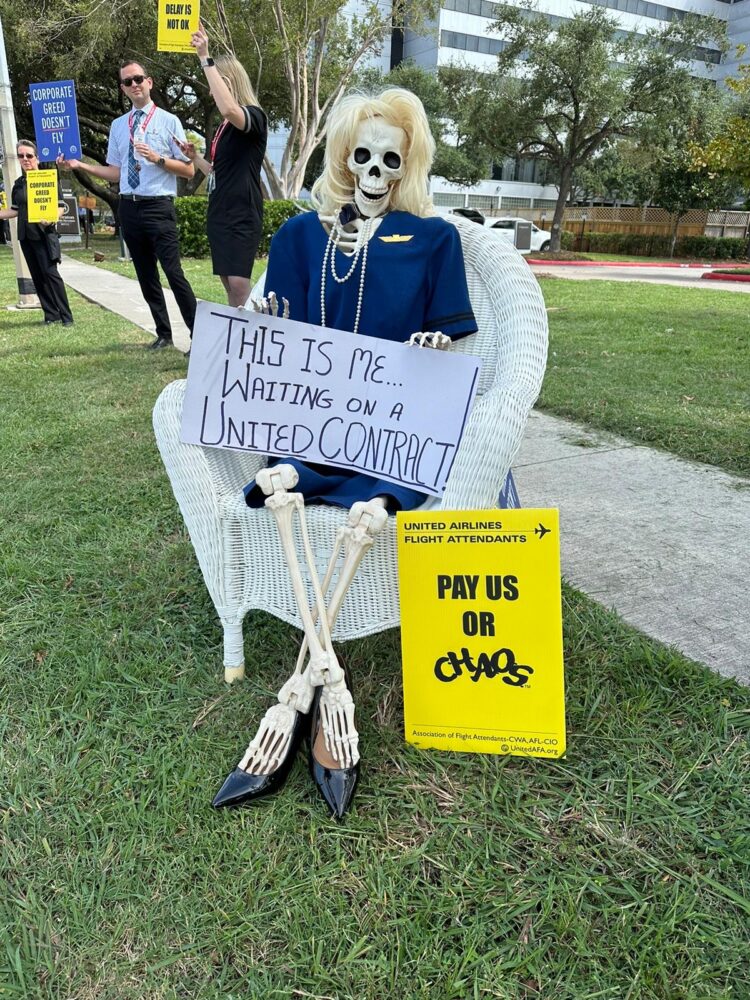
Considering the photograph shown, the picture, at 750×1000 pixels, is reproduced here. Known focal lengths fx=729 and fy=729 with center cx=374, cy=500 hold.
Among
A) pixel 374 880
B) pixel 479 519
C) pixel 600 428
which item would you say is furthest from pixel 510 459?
pixel 600 428

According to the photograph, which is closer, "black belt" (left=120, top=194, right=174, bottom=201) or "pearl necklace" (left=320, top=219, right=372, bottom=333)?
"pearl necklace" (left=320, top=219, right=372, bottom=333)

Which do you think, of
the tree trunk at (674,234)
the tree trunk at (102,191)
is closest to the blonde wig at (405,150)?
the tree trunk at (102,191)

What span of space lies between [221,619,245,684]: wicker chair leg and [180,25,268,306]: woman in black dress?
321 cm

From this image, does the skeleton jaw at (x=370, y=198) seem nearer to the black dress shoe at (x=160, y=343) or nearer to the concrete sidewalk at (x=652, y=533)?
the concrete sidewalk at (x=652, y=533)

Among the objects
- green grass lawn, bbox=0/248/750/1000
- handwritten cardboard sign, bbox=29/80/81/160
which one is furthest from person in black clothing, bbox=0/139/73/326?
green grass lawn, bbox=0/248/750/1000

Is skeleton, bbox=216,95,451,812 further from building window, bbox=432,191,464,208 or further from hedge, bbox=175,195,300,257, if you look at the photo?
building window, bbox=432,191,464,208

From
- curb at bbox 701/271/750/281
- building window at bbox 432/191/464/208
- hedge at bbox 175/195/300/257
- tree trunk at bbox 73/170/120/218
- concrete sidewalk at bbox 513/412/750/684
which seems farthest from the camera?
building window at bbox 432/191/464/208

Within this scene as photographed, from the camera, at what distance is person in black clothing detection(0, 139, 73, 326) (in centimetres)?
719

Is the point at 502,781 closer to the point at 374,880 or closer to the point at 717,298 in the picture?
the point at 374,880

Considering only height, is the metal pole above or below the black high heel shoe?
above

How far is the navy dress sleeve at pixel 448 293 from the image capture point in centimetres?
212

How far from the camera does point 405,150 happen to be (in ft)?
7.05

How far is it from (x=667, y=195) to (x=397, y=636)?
34.2 metres

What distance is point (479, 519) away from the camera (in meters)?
1.70
